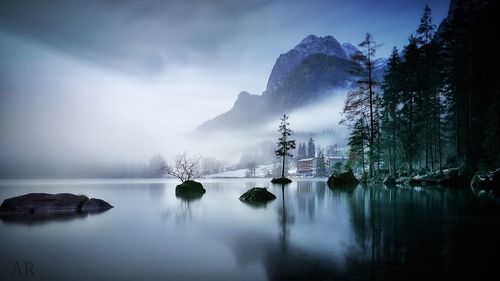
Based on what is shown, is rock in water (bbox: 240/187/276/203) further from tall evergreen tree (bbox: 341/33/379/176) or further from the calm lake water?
tall evergreen tree (bbox: 341/33/379/176)

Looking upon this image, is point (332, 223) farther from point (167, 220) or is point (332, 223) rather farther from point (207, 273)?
point (167, 220)

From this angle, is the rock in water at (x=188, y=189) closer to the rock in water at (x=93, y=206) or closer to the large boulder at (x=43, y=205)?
the rock in water at (x=93, y=206)

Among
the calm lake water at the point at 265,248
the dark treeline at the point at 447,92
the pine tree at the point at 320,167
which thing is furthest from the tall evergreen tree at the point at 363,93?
the pine tree at the point at 320,167

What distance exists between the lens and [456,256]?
686 centimetres

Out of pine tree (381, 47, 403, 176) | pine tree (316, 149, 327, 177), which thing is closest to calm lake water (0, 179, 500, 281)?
pine tree (381, 47, 403, 176)

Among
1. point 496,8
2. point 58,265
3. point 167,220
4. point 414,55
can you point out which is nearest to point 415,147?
point 414,55

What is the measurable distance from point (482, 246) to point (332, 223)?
18.3ft

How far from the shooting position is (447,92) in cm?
3850

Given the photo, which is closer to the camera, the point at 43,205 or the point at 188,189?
the point at 43,205
